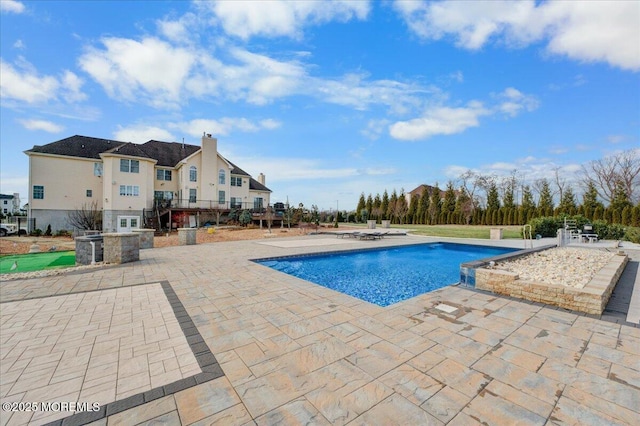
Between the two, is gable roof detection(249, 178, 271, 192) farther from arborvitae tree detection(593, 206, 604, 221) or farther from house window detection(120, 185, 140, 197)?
arborvitae tree detection(593, 206, 604, 221)

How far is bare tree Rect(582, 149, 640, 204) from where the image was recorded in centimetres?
2398

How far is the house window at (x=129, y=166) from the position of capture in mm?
20828

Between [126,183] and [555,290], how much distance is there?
25.8m

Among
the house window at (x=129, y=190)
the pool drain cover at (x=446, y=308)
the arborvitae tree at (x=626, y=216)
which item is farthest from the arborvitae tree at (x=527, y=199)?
the house window at (x=129, y=190)

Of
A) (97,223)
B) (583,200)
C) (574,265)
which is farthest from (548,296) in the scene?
(583,200)

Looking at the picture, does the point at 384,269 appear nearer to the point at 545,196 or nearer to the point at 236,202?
the point at 236,202

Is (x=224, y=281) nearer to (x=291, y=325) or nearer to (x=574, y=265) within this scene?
(x=291, y=325)

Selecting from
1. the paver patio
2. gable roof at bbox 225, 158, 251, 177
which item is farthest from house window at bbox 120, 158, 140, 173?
the paver patio

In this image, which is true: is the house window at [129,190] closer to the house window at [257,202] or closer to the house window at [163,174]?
the house window at [163,174]

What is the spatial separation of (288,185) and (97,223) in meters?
19.1

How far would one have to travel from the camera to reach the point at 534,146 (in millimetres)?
23281

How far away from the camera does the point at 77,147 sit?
2211 cm

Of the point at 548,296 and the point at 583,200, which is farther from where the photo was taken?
the point at 583,200

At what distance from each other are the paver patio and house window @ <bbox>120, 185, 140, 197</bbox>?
62.3ft
